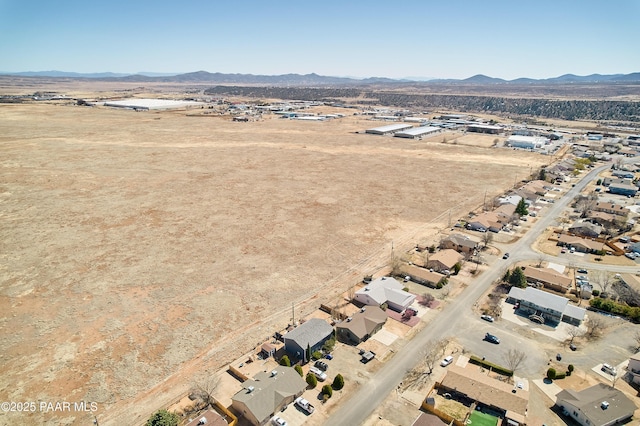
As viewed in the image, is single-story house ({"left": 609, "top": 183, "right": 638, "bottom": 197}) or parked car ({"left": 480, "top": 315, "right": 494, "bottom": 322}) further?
single-story house ({"left": 609, "top": 183, "right": 638, "bottom": 197})

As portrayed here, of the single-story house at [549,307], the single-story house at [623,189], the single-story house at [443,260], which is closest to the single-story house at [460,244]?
the single-story house at [443,260]

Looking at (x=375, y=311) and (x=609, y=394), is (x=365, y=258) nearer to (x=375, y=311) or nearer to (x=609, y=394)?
(x=375, y=311)

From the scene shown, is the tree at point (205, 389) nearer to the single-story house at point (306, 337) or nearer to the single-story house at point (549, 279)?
the single-story house at point (306, 337)

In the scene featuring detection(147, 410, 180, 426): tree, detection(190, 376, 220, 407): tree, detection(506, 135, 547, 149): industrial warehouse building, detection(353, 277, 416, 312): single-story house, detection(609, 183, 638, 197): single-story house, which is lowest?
detection(190, 376, 220, 407): tree

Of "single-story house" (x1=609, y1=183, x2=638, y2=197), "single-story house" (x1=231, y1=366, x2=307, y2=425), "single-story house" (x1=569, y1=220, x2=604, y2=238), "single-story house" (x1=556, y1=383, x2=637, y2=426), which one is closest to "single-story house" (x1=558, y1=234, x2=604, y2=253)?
"single-story house" (x1=569, y1=220, x2=604, y2=238)

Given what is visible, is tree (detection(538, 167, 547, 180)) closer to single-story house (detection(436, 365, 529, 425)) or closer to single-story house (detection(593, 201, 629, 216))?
single-story house (detection(593, 201, 629, 216))
